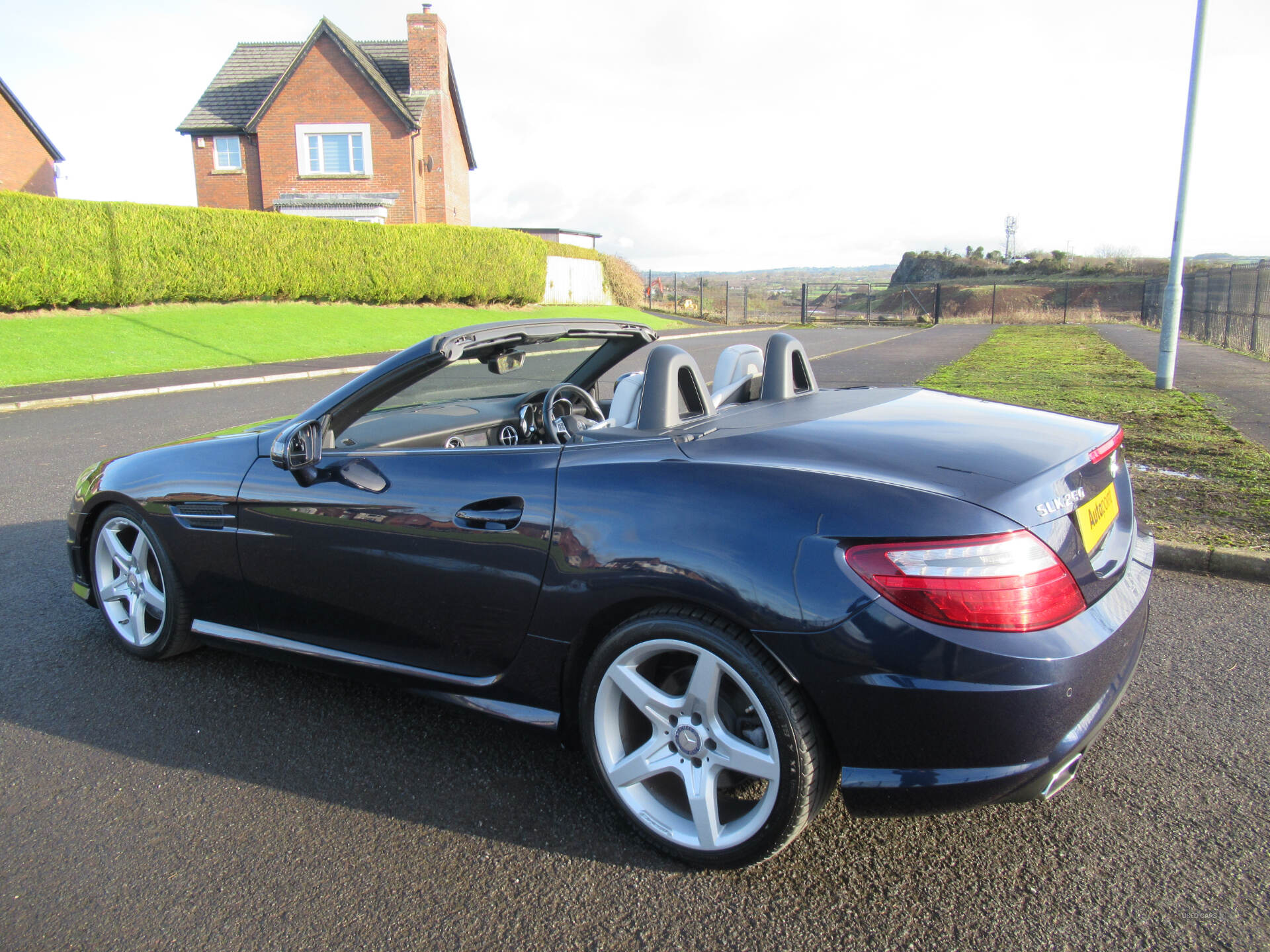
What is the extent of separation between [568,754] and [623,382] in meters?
1.26

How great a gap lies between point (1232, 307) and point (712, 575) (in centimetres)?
2067

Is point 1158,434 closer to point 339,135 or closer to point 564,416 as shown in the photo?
point 564,416

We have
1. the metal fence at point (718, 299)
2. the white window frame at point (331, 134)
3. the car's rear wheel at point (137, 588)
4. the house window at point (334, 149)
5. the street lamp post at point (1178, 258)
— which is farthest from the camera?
the metal fence at point (718, 299)

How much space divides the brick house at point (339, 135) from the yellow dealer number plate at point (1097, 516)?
112 ft

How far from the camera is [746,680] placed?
7.04 feet

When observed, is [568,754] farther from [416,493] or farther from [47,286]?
[47,286]

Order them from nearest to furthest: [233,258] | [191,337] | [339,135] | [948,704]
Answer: [948,704]
[191,337]
[233,258]
[339,135]

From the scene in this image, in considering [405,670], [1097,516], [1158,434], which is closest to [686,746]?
[405,670]

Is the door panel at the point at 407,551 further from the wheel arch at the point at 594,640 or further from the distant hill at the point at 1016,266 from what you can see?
the distant hill at the point at 1016,266

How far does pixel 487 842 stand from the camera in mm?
2477

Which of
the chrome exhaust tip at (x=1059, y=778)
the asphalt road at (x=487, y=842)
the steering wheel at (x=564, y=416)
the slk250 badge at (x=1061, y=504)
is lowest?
the asphalt road at (x=487, y=842)

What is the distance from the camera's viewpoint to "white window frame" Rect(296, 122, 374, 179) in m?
35.1

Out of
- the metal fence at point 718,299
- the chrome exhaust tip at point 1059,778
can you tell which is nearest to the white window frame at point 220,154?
the metal fence at point 718,299

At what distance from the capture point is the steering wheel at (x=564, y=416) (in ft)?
9.29
